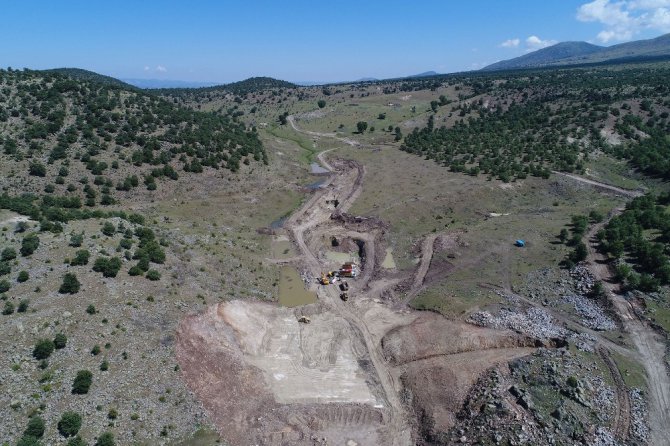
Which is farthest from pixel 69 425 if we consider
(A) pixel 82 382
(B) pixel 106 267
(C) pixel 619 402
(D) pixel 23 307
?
(C) pixel 619 402

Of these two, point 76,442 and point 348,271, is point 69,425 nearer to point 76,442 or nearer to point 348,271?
point 76,442

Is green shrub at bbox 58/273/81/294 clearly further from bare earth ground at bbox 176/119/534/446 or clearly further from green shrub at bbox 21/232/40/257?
bare earth ground at bbox 176/119/534/446

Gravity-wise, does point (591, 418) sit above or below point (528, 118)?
below

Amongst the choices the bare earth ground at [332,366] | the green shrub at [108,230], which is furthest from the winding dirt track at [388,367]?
the green shrub at [108,230]

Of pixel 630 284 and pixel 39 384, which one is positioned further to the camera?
pixel 630 284

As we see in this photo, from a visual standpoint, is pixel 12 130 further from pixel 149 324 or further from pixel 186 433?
pixel 186 433

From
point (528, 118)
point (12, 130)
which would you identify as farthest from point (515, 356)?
point (528, 118)

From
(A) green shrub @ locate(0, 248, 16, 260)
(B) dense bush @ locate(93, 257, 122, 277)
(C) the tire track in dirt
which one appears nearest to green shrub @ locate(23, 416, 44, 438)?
(B) dense bush @ locate(93, 257, 122, 277)

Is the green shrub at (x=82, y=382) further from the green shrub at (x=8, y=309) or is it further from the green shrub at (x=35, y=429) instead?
the green shrub at (x=8, y=309)
